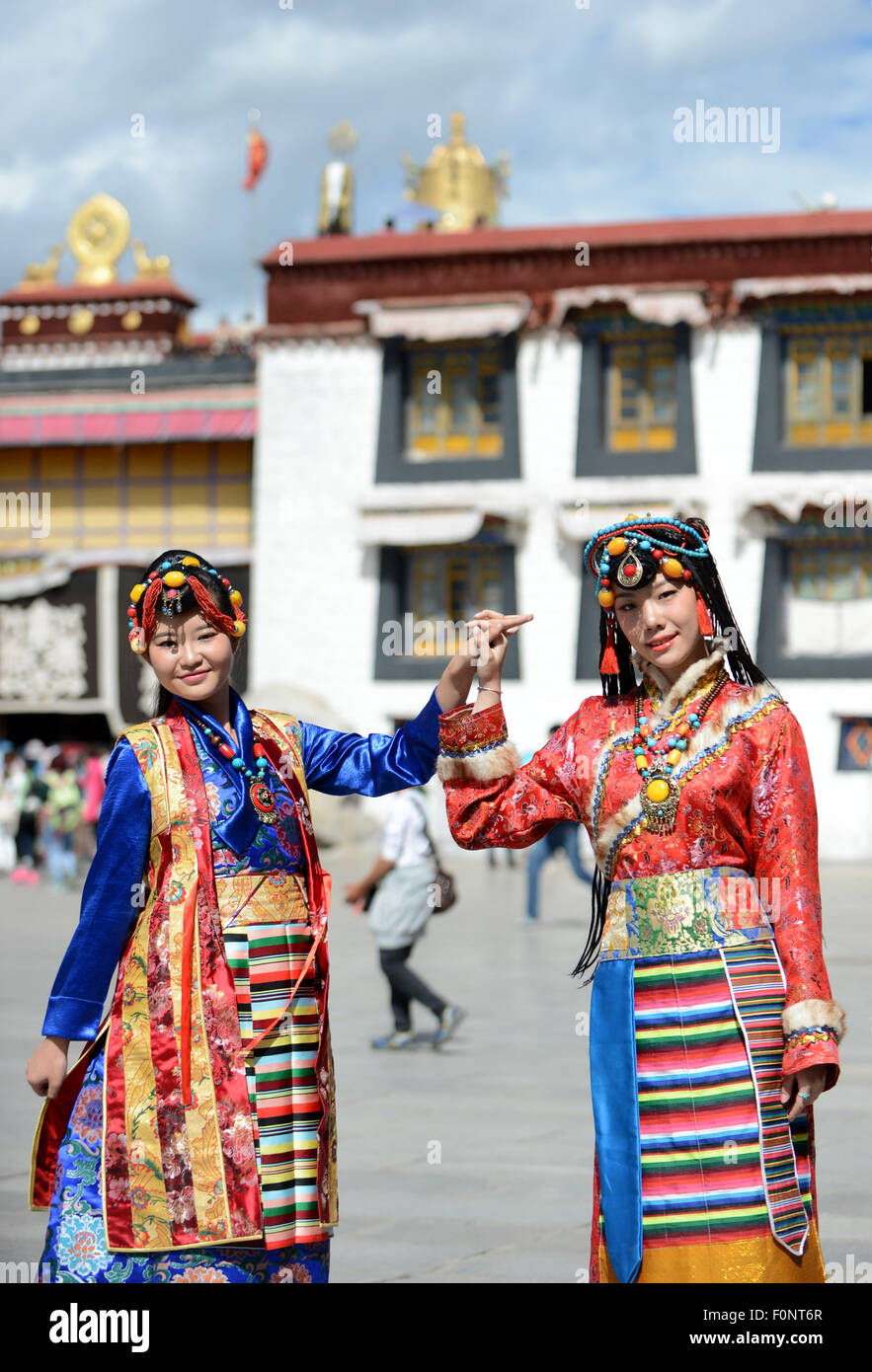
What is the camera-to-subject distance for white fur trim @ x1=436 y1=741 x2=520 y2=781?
3914 millimetres

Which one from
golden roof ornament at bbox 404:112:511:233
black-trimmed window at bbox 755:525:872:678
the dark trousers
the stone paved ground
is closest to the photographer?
the stone paved ground

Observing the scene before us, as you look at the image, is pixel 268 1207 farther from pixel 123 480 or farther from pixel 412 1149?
pixel 123 480

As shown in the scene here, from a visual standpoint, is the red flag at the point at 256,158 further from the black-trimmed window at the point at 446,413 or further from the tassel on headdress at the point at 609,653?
the tassel on headdress at the point at 609,653

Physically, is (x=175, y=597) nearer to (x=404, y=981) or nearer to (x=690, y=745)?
(x=690, y=745)

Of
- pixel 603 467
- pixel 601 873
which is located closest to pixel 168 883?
pixel 601 873

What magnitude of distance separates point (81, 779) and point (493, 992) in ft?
45.7

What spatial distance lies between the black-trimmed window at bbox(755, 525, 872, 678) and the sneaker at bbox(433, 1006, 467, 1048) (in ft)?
58.0

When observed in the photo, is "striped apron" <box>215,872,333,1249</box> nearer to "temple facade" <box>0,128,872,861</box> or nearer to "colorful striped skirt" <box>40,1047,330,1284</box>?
"colorful striped skirt" <box>40,1047,330,1284</box>

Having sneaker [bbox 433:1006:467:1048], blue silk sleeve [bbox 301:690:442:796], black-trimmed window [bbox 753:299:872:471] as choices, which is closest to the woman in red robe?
blue silk sleeve [bbox 301:690:442:796]

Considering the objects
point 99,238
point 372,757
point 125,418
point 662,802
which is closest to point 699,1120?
point 662,802

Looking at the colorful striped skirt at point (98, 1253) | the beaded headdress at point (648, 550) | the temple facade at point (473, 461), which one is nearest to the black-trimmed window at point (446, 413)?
the temple facade at point (473, 461)

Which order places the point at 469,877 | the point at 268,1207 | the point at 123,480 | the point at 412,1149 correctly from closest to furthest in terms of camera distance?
1. the point at 268,1207
2. the point at 412,1149
3. the point at 469,877
4. the point at 123,480

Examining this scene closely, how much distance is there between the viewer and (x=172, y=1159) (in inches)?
153

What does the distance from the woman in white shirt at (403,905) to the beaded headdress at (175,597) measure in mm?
5287
